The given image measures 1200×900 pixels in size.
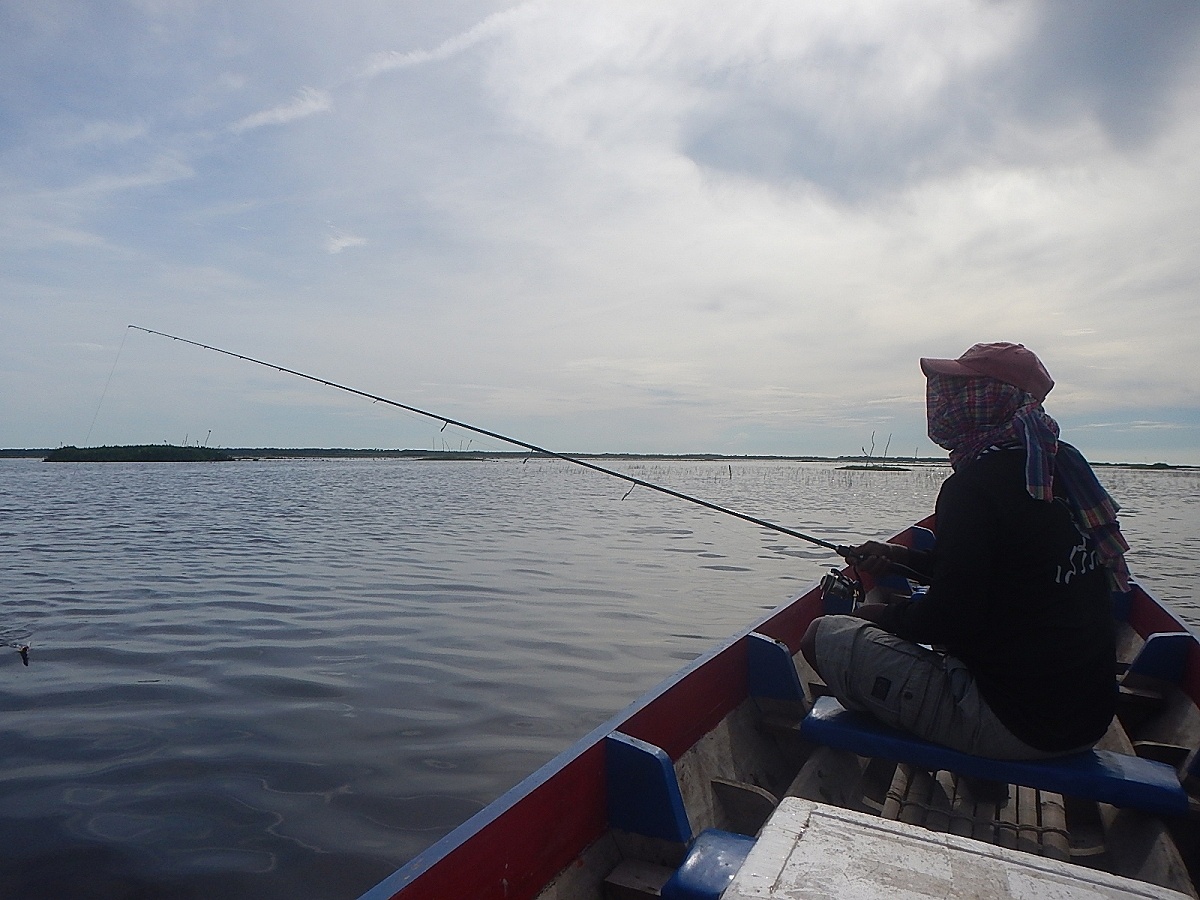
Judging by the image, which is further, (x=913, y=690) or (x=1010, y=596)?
(x=913, y=690)

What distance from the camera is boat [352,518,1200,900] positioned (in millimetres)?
1519

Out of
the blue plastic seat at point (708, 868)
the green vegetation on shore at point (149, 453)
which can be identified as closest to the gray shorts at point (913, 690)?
the blue plastic seat at point (708, 868)

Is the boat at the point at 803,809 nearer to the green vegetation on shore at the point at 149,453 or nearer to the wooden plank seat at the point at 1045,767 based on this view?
the wooden plank seat at the point at 1045,767

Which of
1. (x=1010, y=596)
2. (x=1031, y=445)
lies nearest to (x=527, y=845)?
(x=1010, y=596)

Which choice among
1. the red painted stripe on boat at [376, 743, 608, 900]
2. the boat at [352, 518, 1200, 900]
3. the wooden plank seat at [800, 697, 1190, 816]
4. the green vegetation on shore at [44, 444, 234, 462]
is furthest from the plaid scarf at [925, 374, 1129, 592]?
the green vegetation on shore at [44, 444, 234, 462]

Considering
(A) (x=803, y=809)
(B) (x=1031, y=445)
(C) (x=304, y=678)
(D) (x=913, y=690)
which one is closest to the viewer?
(A) (x=803, y=809)

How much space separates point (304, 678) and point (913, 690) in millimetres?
5137

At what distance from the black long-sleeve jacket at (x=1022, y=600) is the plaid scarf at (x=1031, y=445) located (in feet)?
0.25

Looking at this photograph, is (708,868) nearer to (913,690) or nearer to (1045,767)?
(913,690)

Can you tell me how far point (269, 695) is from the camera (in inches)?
235

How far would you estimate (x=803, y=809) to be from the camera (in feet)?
5.82

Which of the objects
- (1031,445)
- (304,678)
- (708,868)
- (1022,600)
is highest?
(1031,445)

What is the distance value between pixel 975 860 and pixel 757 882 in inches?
18.6

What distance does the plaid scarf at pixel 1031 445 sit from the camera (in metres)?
2.79
